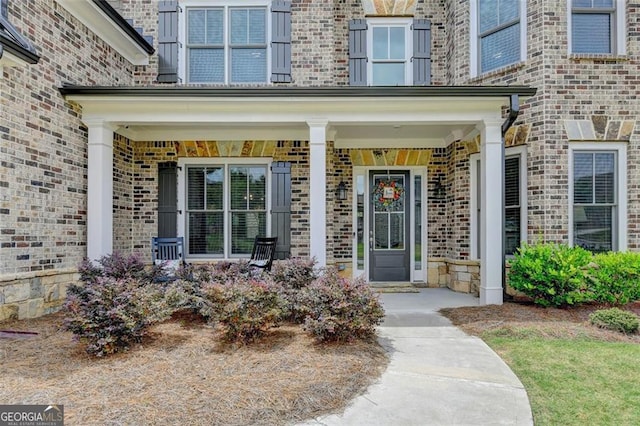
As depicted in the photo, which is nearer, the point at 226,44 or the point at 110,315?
the point at 110,315

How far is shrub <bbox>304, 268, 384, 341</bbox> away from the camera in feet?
12.3

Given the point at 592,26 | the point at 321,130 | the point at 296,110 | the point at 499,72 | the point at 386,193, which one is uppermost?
the point at 592,26

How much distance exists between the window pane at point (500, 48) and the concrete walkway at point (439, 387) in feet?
15.6

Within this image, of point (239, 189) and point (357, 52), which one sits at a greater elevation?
point (357, 52)

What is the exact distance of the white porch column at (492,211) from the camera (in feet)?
18.9

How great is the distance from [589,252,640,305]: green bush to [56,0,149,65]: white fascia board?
8.14 meters

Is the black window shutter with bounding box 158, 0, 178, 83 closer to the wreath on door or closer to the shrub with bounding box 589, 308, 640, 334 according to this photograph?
the wreath on door

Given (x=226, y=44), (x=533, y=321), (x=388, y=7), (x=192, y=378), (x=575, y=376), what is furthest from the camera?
(x=388, y=7)

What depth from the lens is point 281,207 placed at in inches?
286

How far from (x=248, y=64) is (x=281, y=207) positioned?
2.92m

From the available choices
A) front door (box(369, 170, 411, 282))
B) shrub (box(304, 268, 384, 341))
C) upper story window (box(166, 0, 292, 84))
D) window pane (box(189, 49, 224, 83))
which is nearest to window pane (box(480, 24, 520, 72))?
front door (box(369, 170, 411, 282))

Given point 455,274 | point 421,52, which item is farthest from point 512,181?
point 421,52

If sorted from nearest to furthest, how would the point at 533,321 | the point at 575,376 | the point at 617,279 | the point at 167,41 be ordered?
the point at 575,376
the point at 533,321
the point at 617,279
the point at 167,41

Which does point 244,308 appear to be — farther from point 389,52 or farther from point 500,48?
point 389,52
